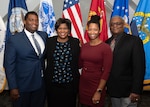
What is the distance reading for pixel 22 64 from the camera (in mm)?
2148

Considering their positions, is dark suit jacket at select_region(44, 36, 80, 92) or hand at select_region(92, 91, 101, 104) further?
dark suit jacket at select_region(44, 36, 80, 92)

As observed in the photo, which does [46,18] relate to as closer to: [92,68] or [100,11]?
[100,11]

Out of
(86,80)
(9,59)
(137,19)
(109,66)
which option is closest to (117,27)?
(109,66)

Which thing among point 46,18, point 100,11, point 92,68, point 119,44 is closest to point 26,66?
point 92,68

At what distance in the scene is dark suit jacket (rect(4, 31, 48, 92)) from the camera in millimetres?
2104

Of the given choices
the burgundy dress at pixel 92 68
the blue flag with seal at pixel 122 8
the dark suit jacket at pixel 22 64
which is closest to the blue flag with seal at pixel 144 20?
the blue flag with seal at pixel 122 8

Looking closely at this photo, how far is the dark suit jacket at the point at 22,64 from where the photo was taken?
2.10m

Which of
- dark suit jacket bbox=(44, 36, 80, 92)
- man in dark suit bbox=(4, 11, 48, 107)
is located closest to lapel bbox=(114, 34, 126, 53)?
dark suit jacket bbox=(44, 36, 80, 92)

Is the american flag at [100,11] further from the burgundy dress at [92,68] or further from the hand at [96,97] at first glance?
the hand at [96,97]

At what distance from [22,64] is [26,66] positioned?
0.14 feet

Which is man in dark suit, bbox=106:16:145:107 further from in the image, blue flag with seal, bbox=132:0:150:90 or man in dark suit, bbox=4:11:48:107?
blue flag with seal, bbox=132:0:150:90

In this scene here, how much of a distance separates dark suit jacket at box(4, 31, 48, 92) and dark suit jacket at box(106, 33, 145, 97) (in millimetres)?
760

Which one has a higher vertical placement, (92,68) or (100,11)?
(100,11)

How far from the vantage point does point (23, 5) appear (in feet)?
11.8
